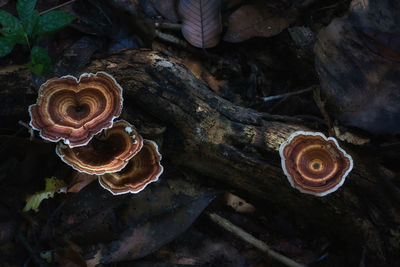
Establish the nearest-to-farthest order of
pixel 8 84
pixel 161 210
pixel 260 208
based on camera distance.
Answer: pixel 8 84
pixel 161 210
pixel 260 208

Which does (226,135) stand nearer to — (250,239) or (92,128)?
(250,239)

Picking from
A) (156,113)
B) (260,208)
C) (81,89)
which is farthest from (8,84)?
(260,208)

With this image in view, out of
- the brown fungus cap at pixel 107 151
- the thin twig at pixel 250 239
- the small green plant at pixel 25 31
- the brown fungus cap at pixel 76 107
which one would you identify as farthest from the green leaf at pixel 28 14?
the thin twig at pixel 250 239

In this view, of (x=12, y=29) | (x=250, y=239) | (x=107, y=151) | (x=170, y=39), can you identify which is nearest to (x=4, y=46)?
(x=12, y=29)

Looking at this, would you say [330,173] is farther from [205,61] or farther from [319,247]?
[205,61]

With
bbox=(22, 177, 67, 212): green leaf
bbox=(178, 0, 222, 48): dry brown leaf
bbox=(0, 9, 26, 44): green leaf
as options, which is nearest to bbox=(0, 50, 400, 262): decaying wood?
bbox=(0, 9, 26, 44): green leaf

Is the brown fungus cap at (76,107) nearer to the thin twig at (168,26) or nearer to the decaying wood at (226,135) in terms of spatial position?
the decaying wood at (226,135)

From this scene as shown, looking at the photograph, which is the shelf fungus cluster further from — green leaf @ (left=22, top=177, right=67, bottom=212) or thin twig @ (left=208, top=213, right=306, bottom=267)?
thin twig @ (left=208, top=213, right=306, bottom=267)
